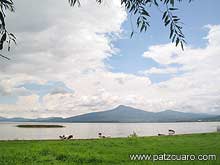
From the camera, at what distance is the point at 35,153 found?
1612cm

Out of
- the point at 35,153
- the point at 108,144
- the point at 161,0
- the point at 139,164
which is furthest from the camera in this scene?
the point at 108,144

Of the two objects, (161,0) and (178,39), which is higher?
(161,0)

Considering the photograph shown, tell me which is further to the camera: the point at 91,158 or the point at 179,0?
the point at 91,158

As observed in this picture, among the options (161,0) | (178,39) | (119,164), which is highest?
(161,0)

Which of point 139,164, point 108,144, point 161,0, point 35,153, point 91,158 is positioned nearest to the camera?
point 161,0

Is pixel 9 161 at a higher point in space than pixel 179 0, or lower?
lower

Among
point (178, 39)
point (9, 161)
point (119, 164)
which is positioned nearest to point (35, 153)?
point (9, 161)

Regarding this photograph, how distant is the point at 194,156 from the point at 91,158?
507 centimetres

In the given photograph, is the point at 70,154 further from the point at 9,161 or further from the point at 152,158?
the point at 152,158

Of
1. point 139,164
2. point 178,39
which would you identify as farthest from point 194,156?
point 178,39

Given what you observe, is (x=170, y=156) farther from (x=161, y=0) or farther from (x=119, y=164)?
(x=161, y=0)

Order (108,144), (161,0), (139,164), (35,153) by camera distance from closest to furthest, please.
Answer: (161,0) < (139,164) < (35,153) < (108,144)

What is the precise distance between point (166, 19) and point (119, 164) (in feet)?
35.2

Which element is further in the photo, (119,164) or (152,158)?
(152,158)
